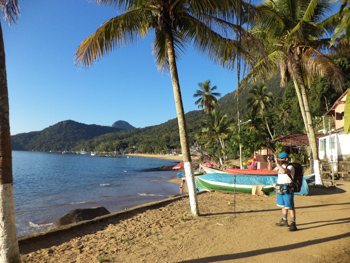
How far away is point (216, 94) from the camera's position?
36344 millimetres

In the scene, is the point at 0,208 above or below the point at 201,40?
below

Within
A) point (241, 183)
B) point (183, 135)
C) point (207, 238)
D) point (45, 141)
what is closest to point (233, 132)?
point (241, 183)

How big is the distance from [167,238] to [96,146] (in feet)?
584

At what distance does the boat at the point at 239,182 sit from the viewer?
353 inches

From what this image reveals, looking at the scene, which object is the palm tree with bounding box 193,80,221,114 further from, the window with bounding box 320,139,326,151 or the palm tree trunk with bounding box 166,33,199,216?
the palm tree trunk with bounding box 166,33,199,216

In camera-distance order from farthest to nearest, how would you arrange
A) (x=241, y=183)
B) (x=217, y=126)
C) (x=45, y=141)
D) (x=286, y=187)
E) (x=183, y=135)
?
(x=45, y=141) → (x=217, y=126) → (x=241, y=183) → (x=183, y=135) → (x=286, y=187)

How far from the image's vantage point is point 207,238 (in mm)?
4449

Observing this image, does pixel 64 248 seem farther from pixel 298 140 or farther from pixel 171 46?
pixel 298 140

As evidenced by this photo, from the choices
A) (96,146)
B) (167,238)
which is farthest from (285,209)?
(96,146)

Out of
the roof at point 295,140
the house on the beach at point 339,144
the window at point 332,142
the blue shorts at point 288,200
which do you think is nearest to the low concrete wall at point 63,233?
the blue shorts at point 288,200

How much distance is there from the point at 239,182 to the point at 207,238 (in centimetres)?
513

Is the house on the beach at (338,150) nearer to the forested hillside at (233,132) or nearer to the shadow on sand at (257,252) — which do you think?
the forested hillside at (233,132)

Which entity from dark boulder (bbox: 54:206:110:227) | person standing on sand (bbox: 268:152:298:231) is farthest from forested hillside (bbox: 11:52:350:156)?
dark boulder (bbox: 54:206:110:227)

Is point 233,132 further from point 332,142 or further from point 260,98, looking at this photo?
point 260,98
